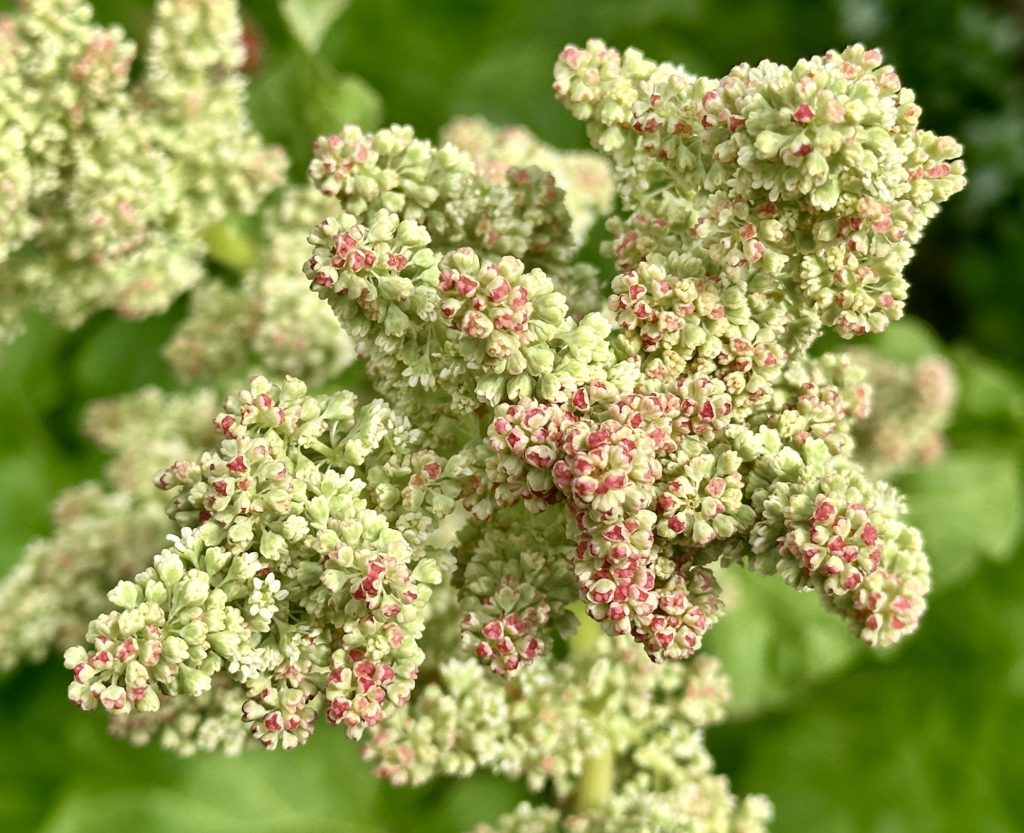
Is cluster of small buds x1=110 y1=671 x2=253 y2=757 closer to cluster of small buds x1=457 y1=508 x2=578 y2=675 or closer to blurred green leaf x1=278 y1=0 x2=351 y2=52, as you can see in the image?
cluster of small buds x1=457 y1=508 x2=578 y2=675

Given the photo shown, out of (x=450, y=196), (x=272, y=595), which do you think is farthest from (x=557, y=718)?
(x=450, y=196)

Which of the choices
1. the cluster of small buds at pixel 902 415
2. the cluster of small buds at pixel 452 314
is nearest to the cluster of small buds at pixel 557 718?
the cluster of small buds at pixel 452 314

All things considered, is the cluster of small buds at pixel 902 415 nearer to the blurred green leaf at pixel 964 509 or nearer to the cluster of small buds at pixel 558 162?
the blurred green leaf at pixel 964 509

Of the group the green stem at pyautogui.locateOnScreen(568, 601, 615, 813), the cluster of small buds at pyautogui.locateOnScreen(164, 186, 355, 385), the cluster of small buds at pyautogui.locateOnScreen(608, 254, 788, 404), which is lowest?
the green stem at pyautogui.locateOnScreen(568, 601, 615, 813)

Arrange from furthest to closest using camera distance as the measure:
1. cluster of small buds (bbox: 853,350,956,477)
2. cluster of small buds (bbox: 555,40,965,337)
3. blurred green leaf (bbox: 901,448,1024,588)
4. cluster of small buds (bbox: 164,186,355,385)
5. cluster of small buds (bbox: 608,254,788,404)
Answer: blurred green leaf (bbox: 901,448,1024,588) → cluster of small buds (bbox: 853,350,956,477) → cluster of small buds (bbox: 164,186,355,385) → cluster of small buds (bbox: 608,254,788,404) → cluster of small buds (bbox: 555,40,965,337)

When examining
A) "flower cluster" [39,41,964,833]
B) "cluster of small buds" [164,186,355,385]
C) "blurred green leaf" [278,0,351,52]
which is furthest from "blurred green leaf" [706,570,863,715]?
"blurred green leaf" [278,0,351,52]
